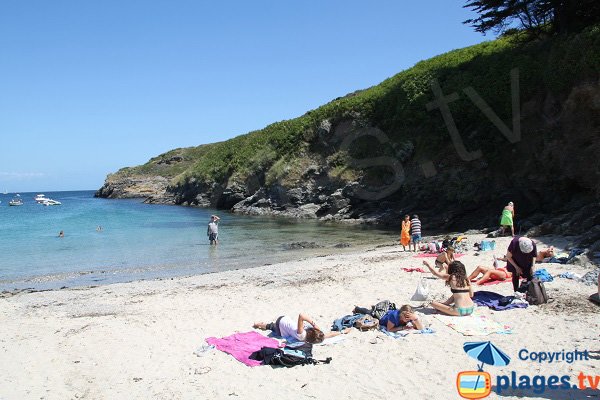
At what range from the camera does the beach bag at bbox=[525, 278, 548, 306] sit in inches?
374

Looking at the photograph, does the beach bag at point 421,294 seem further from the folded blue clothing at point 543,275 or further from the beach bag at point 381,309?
the folded blue clothing at point 543,275

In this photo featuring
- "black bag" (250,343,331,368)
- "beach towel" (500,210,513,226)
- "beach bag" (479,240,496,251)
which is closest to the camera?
"black bag" (250,343,331,368)

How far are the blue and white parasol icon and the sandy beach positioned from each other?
0.15 meters

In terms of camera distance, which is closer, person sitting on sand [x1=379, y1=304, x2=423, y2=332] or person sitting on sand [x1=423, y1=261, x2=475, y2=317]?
person sitting on sand [x1=379, y1=304, x2=423, y2=332]

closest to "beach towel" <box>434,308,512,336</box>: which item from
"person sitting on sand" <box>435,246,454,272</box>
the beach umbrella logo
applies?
the beach umbrella logo

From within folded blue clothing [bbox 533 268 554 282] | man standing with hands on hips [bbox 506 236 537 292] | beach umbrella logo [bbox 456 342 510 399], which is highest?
man standing with hands on hips [bbox 506 236 537 292]

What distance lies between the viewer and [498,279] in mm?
11648

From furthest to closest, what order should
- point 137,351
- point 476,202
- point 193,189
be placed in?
point 193,189 → point 476,202 → point 137,351

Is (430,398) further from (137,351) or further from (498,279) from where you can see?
(498,279)

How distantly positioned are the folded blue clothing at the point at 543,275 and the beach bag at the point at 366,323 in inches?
183

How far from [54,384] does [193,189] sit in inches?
2337

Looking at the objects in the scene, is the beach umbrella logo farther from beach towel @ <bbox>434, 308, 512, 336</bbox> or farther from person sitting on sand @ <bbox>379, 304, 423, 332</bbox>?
person sitting on sand @ <bbox>379, 304, 423, 332</bbox>

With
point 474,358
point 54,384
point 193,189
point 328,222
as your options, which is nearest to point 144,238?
point 328,222

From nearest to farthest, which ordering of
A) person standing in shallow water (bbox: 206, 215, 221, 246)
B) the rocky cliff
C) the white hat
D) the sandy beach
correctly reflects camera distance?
the sandy beach
the white hat
the rocky cliff
person standing in shallow water (bbox: 206, 215, 221, 246)
